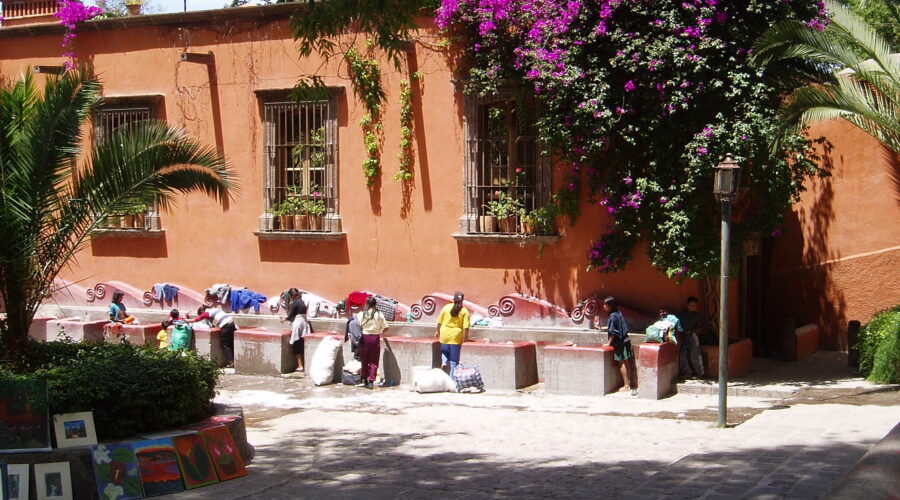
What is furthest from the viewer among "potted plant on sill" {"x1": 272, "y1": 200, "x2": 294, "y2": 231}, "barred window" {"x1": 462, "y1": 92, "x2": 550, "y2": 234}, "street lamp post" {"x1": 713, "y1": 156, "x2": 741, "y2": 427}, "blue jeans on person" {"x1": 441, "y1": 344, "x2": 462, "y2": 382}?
"potted plant on sill" {"x1": 272, "y1": 200, "x2": 294, "y2": 231}

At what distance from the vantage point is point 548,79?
540 inches

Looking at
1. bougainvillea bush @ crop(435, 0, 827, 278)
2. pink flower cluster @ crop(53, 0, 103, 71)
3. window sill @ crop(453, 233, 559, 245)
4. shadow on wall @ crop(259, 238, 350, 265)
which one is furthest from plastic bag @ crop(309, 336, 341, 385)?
pink flower cluster @ crop(53, 0, 103, 71)

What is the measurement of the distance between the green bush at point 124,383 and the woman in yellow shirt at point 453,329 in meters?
5.36

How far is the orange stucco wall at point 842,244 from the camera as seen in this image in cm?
1631

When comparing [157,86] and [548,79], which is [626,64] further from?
[157,86]

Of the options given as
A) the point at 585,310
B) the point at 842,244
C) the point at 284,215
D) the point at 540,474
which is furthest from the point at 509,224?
the point at 540,474

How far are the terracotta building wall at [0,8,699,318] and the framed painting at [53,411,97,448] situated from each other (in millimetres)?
7550

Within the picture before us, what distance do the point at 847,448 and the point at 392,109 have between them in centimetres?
929

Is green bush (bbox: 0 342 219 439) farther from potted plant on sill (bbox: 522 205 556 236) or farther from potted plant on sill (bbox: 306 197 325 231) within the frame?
potted plant on sill (bbox: 306 197 325 231)

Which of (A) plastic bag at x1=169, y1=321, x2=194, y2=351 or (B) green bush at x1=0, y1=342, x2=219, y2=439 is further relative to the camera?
(A) plastic bag at x1=169, y1=321, x2=194, y2=351

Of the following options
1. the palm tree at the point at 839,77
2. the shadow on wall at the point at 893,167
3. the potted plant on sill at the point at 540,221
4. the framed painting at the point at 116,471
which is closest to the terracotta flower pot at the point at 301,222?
the potted plant on sill at the point at 540,221

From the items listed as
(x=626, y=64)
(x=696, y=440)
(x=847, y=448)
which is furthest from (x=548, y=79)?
(x=847, y=448)

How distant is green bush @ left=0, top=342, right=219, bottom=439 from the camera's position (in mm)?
8336

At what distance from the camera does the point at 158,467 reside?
8.29m
